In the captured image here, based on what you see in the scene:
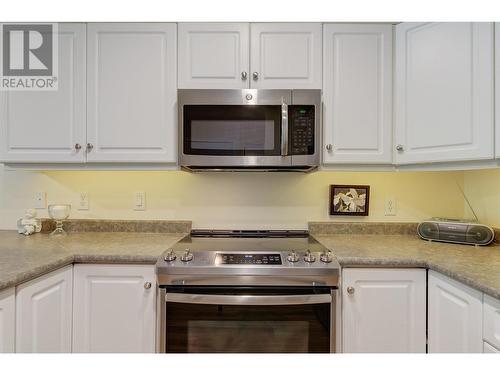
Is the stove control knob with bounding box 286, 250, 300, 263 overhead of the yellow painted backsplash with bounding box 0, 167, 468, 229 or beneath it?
beneath

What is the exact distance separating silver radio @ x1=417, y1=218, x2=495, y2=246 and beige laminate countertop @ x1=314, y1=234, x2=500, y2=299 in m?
0.04

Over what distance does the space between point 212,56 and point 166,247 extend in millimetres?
1042

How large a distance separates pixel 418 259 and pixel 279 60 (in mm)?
1198

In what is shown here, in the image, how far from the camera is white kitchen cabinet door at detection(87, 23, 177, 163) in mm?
1617

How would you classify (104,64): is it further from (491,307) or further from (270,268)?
(491,307)

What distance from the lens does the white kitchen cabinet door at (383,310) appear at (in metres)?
1.31

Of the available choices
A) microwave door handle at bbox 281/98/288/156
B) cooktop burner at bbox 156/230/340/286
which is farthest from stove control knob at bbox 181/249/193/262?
microwave door handle at bbox 281/98/288/156

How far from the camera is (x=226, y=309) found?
51.1 inches

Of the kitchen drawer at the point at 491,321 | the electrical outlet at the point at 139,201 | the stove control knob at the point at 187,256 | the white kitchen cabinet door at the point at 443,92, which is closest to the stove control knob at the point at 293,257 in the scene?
the stove control knob at the point at 187,256

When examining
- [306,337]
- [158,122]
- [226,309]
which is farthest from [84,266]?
[306,337]

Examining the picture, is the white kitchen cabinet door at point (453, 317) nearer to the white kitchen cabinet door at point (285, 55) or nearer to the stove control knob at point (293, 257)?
the stove control knob at point (293, 257)

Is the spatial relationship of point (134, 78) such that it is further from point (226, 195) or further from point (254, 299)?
point (254, 299)

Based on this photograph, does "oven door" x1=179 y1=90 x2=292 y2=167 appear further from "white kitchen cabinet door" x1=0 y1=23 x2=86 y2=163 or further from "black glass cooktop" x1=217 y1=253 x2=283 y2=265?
"white kitchen cabinet door" x1=0 y1=23 x2=86 y2=163

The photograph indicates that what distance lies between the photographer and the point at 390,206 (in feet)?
6.29
